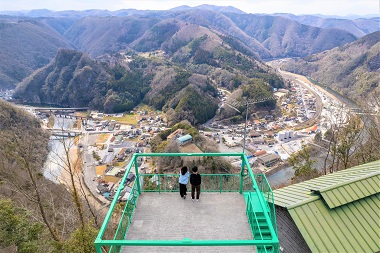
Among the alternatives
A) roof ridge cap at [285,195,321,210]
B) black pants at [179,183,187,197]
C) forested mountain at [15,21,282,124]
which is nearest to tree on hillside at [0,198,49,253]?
black pants at [179,183,187,197]

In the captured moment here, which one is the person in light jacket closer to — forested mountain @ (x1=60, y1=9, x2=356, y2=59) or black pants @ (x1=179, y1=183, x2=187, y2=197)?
black pants @ (x1=179, y1=183, x2=187, y2=197)

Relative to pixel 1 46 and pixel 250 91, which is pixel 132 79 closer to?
pixel 250 91

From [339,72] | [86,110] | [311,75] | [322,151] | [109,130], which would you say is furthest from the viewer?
[311,75]

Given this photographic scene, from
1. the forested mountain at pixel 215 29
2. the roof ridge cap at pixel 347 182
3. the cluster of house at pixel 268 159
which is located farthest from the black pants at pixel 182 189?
the forested mountain at pixel 215 29

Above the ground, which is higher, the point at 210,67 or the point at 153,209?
the point at 153,209

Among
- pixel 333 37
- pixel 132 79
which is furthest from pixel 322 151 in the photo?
pixel 333 37

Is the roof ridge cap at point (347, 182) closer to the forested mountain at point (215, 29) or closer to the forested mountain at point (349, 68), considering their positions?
the forested mountain at point (349, 68)
